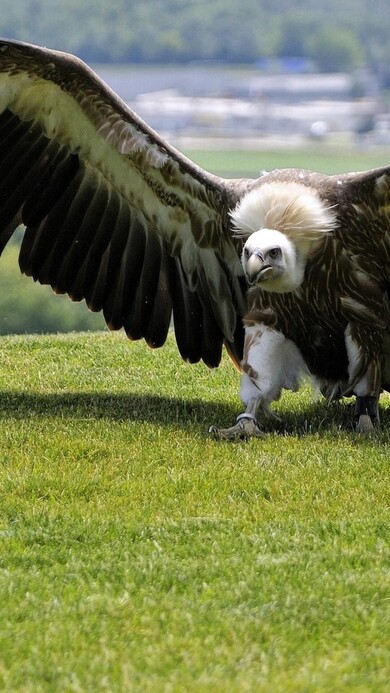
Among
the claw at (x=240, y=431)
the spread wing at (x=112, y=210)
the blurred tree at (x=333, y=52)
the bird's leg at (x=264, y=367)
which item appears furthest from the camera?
the blurred tree at (x=333, y=52)

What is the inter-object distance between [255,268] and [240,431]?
0.92m

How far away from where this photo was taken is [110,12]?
144 meters

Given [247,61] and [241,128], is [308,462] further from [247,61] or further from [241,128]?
[247,61]

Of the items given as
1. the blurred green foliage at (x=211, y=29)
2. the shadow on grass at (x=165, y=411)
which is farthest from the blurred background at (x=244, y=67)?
the shadow on grass at (x=165, y=411)

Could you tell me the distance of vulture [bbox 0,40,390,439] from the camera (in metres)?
8.16

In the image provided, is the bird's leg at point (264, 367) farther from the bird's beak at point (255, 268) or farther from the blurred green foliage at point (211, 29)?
the blurred green foliage at point (211, 29)

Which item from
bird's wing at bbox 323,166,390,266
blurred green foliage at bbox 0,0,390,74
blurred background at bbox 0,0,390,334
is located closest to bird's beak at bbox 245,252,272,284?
bird's wing at bbox 323,166,390,266

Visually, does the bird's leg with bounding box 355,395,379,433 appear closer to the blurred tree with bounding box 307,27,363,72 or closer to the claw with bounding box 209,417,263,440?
the claw with bounding box 209,417,263,440

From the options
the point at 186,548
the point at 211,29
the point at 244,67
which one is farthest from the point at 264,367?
the point at 211,29

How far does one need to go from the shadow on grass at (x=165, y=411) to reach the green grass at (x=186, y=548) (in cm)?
2

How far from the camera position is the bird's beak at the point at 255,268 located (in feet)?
25.7

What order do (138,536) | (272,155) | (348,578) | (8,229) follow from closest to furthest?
(348,578), (138,536), (8,229), (272,155)

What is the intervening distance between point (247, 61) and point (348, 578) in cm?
14743

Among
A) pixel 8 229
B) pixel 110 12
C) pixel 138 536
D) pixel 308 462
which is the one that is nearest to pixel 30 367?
pixel 8 229
